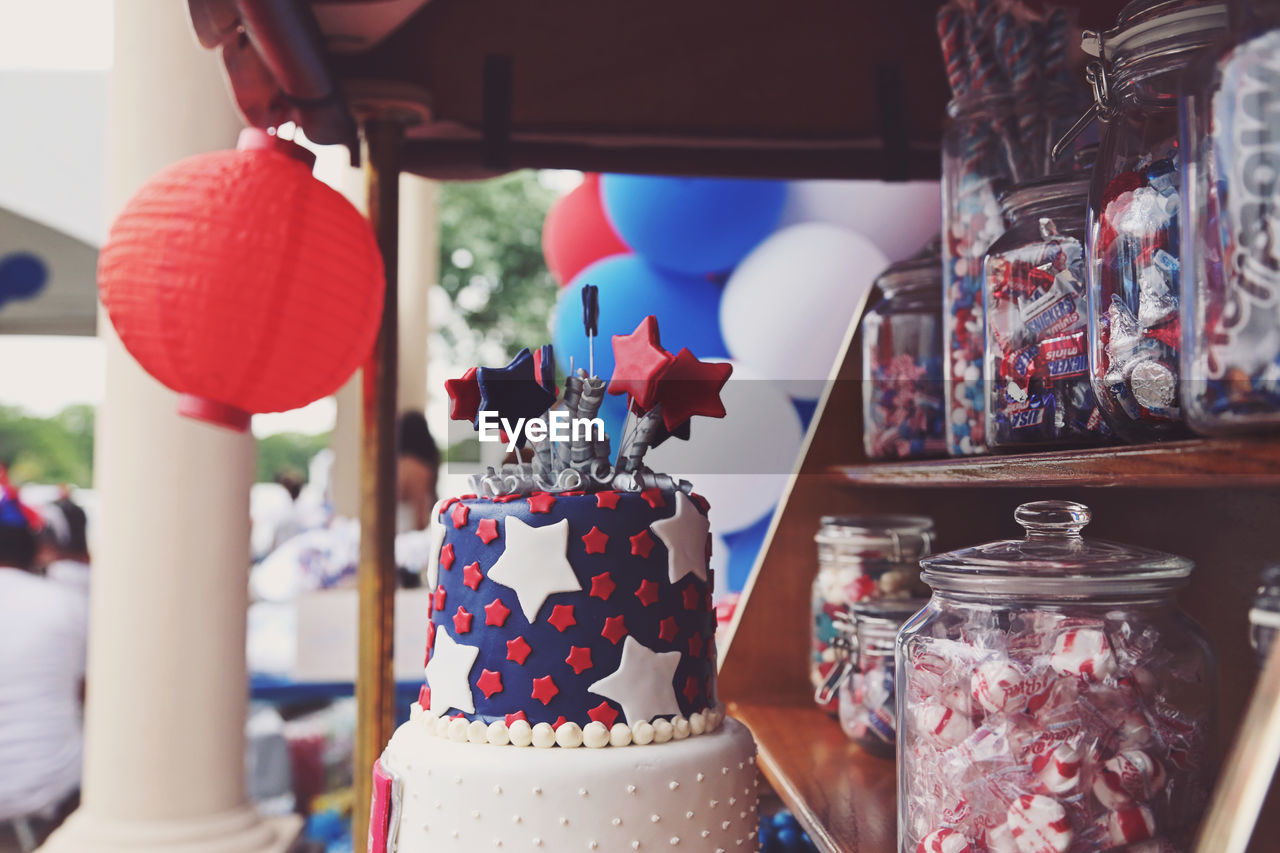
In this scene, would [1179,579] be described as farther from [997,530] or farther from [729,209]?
[729,209]


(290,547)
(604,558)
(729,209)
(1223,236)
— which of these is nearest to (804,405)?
(729,209)

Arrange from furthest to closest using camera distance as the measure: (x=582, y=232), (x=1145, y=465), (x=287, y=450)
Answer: (x=287, y=450)
(x=582, y=232)
(x=1145, y=465)

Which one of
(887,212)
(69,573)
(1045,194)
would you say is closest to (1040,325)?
(1045,194)

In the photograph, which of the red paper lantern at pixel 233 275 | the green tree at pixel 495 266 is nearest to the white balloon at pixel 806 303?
the red paper lantern at pixel 233 275

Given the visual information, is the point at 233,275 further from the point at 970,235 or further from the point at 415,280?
the point at 415,280

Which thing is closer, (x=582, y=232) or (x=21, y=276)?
(x=582, y=232)

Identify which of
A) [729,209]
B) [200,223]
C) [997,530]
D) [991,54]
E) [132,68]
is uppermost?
[132,68]

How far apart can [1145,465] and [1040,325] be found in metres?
0.30

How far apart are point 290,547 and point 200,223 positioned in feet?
9.67

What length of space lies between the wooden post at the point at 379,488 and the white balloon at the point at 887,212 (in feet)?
4.30

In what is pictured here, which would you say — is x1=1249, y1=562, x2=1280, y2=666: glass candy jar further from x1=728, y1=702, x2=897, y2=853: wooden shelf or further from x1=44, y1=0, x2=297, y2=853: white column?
x1=44, y1=0, x2=297, y2=853: white column

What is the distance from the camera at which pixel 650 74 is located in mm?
1663

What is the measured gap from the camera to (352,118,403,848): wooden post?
1646mm

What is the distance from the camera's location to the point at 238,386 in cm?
133
